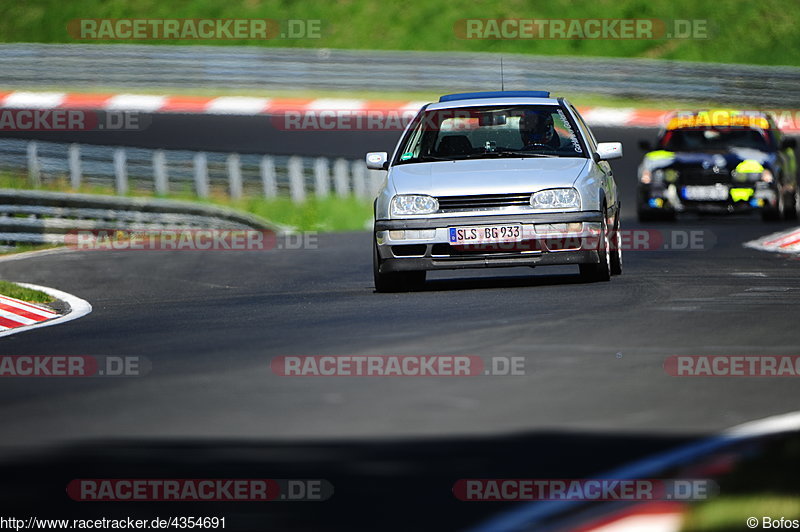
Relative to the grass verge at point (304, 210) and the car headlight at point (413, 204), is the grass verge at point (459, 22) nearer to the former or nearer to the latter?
the grass verge at point (304, 210)

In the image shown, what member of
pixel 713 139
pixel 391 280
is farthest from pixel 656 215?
pixel 391 280

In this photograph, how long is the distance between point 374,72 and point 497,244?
24.8m

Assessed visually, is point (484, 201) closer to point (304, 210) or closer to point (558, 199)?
point (558, 199)

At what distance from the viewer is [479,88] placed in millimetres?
35781

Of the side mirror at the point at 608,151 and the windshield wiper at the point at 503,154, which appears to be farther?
the side mirror at the point at 608,151

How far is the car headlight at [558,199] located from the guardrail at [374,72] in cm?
2254

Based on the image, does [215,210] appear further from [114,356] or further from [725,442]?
[725,442]

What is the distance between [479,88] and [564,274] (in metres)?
21.5

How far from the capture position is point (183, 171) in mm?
26234

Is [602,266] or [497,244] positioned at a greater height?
[497,244]

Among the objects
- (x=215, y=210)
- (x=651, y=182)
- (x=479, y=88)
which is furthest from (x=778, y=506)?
(x=479, y=88)

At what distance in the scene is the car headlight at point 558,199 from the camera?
41.9 feet

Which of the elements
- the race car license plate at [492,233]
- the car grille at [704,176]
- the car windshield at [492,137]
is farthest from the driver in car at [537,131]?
the car grille at [704,176]

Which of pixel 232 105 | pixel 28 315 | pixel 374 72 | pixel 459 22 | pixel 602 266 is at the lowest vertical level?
pixel 28 315
